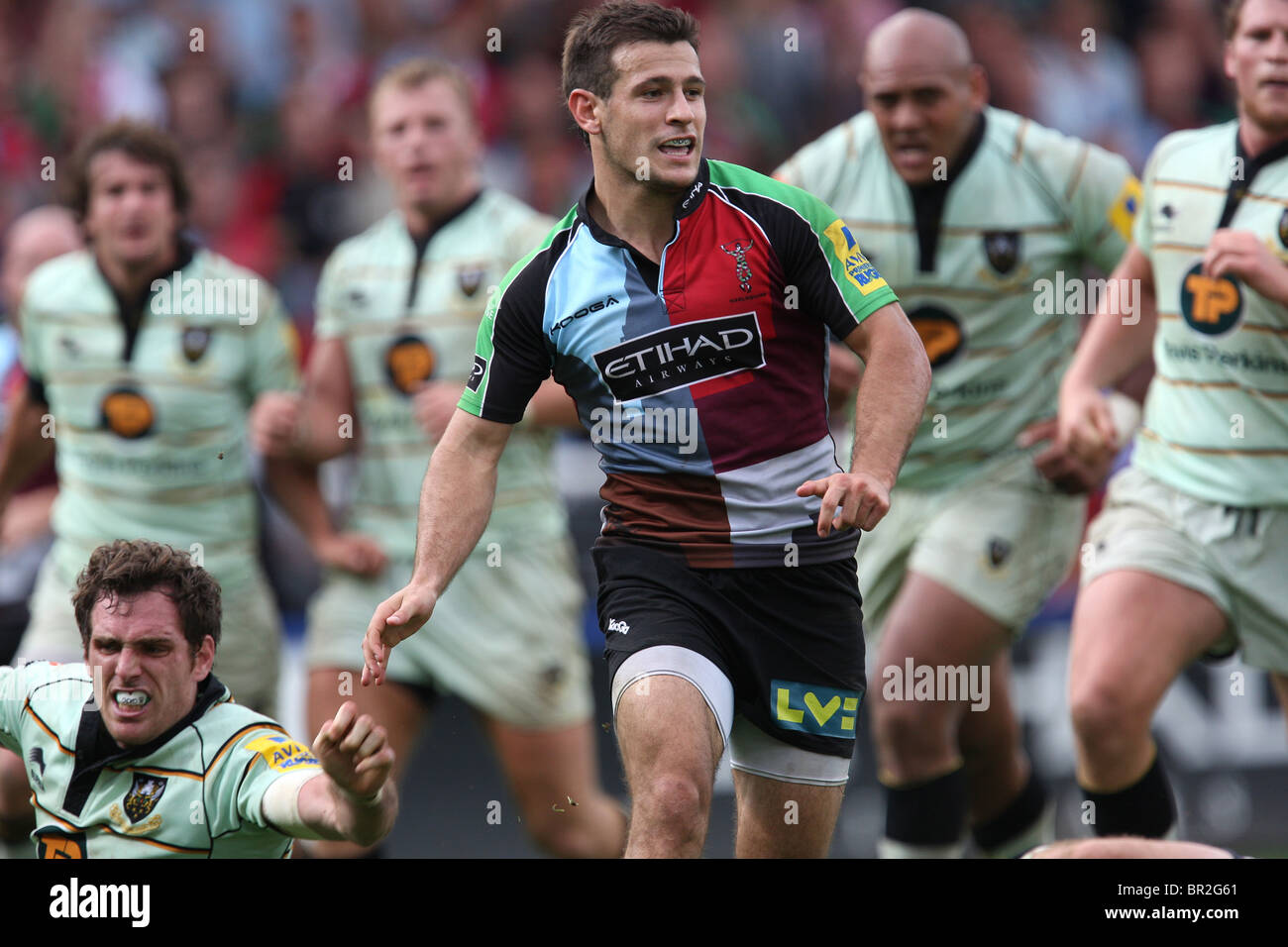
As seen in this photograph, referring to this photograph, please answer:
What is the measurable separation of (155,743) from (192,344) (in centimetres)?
299

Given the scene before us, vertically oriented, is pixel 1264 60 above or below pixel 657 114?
above

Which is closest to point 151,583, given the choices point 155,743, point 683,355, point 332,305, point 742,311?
point 155,743

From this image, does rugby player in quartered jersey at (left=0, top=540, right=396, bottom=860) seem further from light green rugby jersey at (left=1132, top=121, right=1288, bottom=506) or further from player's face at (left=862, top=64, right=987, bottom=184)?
player's face at (left=862, top=64, right=987, bottom=184)

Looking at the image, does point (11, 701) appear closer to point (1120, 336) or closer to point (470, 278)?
point (470, 278)

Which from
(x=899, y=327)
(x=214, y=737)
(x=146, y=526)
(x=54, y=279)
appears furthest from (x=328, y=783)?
(x=54, y=279)

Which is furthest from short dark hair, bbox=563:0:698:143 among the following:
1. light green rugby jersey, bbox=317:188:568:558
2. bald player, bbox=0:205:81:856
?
bald player, bbox=0:205:81:856

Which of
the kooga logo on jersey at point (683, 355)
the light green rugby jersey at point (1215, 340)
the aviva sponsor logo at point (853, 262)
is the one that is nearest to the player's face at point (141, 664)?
the kooga logo on jersey at point (683, 355)

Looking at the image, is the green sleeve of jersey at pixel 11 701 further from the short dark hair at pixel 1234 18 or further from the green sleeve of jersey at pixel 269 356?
the short dark hair at pixel 1234 18

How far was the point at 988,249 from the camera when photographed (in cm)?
621

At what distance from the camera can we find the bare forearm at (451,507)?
14.2 feet

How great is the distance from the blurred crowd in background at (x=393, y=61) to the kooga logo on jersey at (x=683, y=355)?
16.9 ft

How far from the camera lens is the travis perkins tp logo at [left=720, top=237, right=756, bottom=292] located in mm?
4340

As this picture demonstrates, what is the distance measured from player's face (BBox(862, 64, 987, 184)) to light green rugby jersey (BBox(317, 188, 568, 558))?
1.45 m
